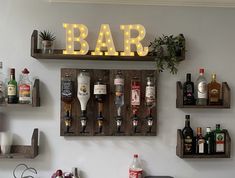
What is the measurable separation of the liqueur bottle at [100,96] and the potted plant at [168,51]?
450 millimetres

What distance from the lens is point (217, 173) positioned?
2518 millimetres

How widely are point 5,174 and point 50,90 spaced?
0.73 meters

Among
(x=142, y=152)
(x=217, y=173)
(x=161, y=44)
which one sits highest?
(x=161, y=44)

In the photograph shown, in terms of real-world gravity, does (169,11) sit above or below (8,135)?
above

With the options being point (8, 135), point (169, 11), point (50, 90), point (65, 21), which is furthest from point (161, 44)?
point (8, 135)

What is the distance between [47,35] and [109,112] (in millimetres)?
763

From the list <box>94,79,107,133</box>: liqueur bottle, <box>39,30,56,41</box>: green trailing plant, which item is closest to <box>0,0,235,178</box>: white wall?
→ <box>39,30,56,41</box>: green trailing plant

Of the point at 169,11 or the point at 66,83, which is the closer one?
the point at 66,83

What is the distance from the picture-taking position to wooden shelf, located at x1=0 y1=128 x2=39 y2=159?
7.50ft

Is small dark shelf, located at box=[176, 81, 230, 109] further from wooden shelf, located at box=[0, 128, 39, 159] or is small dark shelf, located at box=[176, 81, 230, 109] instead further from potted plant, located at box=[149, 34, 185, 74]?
wooden shelf, located at box=[0, 128, 39, 159]

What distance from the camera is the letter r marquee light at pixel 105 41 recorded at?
2309 mm

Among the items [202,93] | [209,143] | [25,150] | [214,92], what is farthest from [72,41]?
[209,143]

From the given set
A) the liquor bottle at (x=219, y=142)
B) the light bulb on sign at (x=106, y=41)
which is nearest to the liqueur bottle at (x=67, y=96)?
the light bulb on sign at (x=106, y=41)

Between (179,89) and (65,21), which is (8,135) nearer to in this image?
(65,21)
